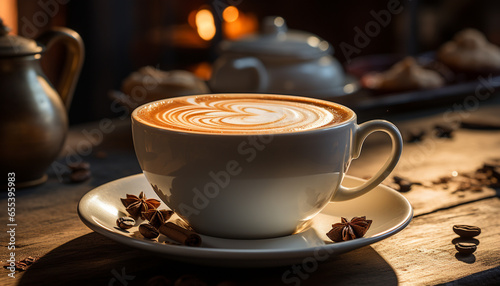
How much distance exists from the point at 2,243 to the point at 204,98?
33 cm

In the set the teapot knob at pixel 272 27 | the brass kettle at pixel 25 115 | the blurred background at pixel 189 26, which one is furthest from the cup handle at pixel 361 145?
the blurred background at pixel 189 26

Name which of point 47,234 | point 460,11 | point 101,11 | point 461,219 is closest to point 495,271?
point 461,219

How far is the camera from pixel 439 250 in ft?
2.53

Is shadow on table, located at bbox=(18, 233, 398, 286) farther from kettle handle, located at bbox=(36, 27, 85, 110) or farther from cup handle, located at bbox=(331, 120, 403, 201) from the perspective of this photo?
kettle handle, located at bbox=(36, 27, 85, 110)

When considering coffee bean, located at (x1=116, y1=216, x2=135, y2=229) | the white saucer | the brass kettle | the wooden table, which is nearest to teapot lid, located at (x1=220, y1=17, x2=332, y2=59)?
the wooden table

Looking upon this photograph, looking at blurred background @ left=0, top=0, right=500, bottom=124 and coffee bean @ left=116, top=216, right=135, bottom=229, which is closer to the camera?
coffee bean @ left=116, top=216, right=135, bottom=229

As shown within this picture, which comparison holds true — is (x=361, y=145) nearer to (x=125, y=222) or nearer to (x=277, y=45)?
(x=125, y=222)

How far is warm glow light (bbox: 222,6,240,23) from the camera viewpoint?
371 cm

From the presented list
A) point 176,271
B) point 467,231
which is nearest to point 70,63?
point 176,271

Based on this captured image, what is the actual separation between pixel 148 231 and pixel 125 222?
0.17 ft

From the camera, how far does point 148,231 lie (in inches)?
28.3

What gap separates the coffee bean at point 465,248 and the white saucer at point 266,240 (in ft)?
0.27

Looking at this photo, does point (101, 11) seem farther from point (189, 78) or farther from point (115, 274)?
point (115, 274)

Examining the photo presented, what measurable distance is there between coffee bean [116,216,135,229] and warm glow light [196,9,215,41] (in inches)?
116
